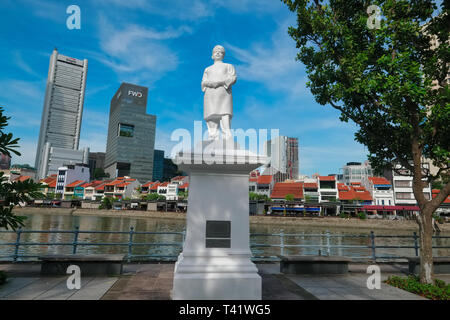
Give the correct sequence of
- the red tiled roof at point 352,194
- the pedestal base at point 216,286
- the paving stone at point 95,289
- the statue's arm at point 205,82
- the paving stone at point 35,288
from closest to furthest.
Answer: the pedestal base at point 216,286 < the paving stone at point 35,288 < the paving stone at point 95,289 < the statue's arm at point 205,82 < the red tiled roof at point 352,194

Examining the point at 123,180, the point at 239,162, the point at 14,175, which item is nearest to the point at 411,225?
the point at 239,162

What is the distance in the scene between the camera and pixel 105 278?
6.07m

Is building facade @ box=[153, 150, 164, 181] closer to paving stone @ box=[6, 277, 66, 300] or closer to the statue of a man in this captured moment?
paving stone @ box=[6, 277, 66, 300]

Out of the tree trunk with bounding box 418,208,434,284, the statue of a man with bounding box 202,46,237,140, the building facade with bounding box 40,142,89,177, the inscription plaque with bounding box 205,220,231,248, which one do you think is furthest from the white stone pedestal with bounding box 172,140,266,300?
the building facade with bounding box 40,142,89,177

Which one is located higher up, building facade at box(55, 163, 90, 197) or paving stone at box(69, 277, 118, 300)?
building facade at box(55, 163, 90, 197)

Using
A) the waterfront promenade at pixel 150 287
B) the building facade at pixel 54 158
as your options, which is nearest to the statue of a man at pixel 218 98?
the waterfront promenade at pixel 150 287

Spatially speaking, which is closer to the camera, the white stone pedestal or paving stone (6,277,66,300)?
the white stone pedestal

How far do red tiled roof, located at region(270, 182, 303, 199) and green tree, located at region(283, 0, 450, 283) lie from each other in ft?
157

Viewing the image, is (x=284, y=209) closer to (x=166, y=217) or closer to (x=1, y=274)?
(x=166, y=217)

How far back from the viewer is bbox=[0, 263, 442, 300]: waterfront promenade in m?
4.82

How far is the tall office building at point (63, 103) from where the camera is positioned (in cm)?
14188

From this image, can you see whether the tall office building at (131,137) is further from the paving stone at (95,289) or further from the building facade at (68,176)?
the paving stone at (95,289)

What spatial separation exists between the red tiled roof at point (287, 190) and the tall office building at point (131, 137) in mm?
81153
